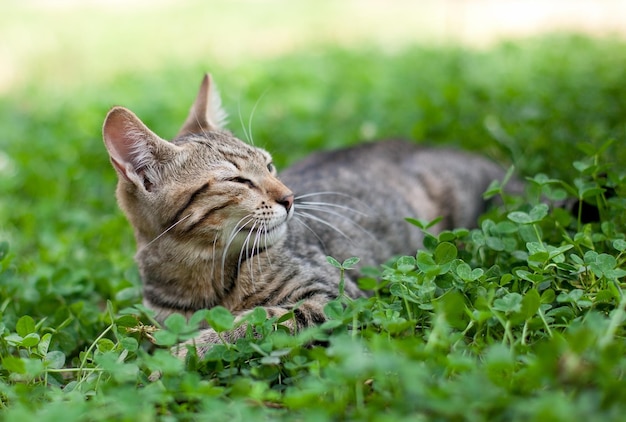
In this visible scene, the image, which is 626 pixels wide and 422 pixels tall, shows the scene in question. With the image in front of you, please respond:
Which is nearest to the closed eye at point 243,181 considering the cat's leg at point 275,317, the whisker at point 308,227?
the whisker at point 308,227

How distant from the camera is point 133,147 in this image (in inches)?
114

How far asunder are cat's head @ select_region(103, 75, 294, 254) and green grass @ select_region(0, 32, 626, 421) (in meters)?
0.43

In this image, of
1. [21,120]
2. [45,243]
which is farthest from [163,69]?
[45,243]

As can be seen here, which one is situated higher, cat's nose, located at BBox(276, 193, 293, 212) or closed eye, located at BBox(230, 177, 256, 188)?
closed eye, located at BBox(230, 177, 256, 188)

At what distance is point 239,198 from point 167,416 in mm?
1085

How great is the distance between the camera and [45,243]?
4.20 meters

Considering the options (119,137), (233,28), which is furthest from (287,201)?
(233,28)

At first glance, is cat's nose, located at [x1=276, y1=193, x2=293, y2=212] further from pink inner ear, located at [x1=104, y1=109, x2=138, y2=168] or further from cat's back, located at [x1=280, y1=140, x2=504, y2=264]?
pink inner ear, located at [x1=104, y1=109, x2=138, y2=168]

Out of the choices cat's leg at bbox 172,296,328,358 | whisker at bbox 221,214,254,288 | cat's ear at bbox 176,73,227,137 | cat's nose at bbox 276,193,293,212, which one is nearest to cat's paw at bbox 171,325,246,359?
cat's leg at bbox 172,296,328,358

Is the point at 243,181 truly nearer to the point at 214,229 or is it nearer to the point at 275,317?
the point at 214,229

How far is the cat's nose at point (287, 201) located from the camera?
3.01 meters

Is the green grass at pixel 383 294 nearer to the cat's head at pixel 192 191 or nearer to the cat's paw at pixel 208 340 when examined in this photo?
the cat's paw at pixel 208 340

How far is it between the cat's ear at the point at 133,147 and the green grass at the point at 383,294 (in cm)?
63

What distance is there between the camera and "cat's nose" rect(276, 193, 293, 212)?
301 cm
